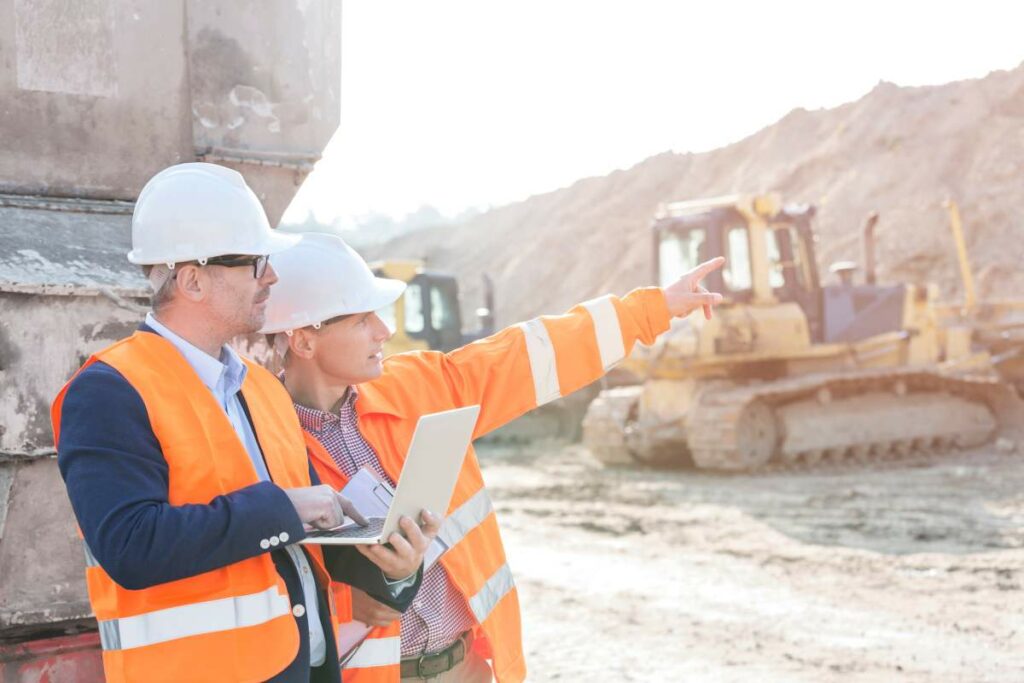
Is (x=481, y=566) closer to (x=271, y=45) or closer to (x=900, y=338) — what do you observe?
(x=271, y=45)

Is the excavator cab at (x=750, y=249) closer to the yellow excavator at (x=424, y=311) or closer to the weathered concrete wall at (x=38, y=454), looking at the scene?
the yellow excavator at (x=424, y=311)

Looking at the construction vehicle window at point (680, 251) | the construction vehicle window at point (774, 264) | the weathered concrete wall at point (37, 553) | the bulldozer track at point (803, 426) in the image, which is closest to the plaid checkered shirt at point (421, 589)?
the weathered concrete wall at point (37, 553)

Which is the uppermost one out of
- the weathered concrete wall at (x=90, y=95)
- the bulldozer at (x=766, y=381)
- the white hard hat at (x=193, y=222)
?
the weathered concrete wall at (x=90, y=95)

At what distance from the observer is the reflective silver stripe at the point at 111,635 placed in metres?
2.12

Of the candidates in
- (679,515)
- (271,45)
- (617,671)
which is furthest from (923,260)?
(271,45)

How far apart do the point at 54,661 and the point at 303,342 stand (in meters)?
1.23

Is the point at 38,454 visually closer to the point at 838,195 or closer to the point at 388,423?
the point at 388,423

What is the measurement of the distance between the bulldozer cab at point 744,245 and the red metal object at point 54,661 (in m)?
10.6

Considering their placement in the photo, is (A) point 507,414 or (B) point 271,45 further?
(B) point 271,45

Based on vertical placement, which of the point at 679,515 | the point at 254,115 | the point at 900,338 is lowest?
the point at 679,515

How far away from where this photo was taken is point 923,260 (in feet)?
87.5

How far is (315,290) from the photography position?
9.43 feet

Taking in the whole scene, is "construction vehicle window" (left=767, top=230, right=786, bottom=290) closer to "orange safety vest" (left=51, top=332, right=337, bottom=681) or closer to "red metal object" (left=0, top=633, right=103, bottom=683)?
"red metal object" (left=0, top=633, right=103, bottom=683)

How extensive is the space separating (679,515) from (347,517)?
28.5ft
